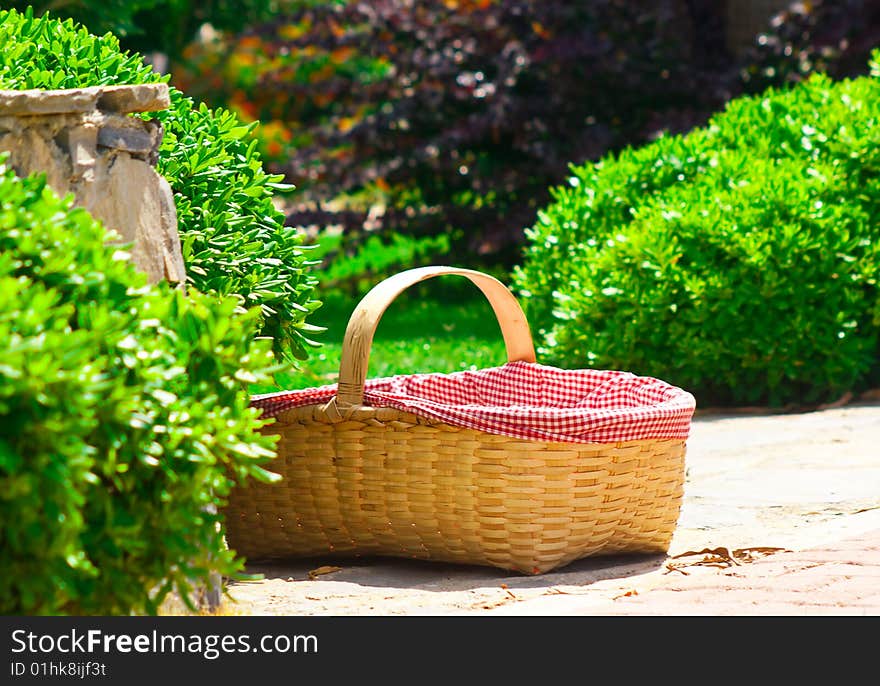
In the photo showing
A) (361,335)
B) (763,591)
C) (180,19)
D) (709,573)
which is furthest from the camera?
(180,19)

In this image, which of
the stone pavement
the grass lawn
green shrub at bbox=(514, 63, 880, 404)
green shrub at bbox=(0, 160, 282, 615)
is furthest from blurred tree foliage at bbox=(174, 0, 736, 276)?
green shrub at bbox=(0, 160, 282, 615)

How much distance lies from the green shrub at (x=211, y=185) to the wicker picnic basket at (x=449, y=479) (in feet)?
0.85

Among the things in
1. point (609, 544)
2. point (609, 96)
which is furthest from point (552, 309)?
point (609, 96)

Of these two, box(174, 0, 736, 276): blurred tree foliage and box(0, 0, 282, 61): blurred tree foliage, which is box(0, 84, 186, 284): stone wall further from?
box(0, 0, 282, 61): blurred tree foliage

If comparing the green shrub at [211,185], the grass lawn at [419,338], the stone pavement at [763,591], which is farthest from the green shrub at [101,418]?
the grass lawn at [419,338]

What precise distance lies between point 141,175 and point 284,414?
1009 millimetres

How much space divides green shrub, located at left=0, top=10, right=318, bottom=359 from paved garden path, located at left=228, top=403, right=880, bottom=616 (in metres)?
0.85

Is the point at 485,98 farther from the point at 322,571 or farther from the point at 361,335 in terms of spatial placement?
the point at 322,571

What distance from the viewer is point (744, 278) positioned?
6.52 meters

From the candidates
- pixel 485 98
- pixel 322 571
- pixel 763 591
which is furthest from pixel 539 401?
pixel 485 98

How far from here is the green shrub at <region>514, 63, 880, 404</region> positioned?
6516 millimetres

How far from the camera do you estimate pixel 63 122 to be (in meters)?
3.20

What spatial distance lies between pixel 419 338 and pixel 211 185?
5.38 meters

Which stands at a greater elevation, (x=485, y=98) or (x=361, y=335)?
(x=485, y=98)
